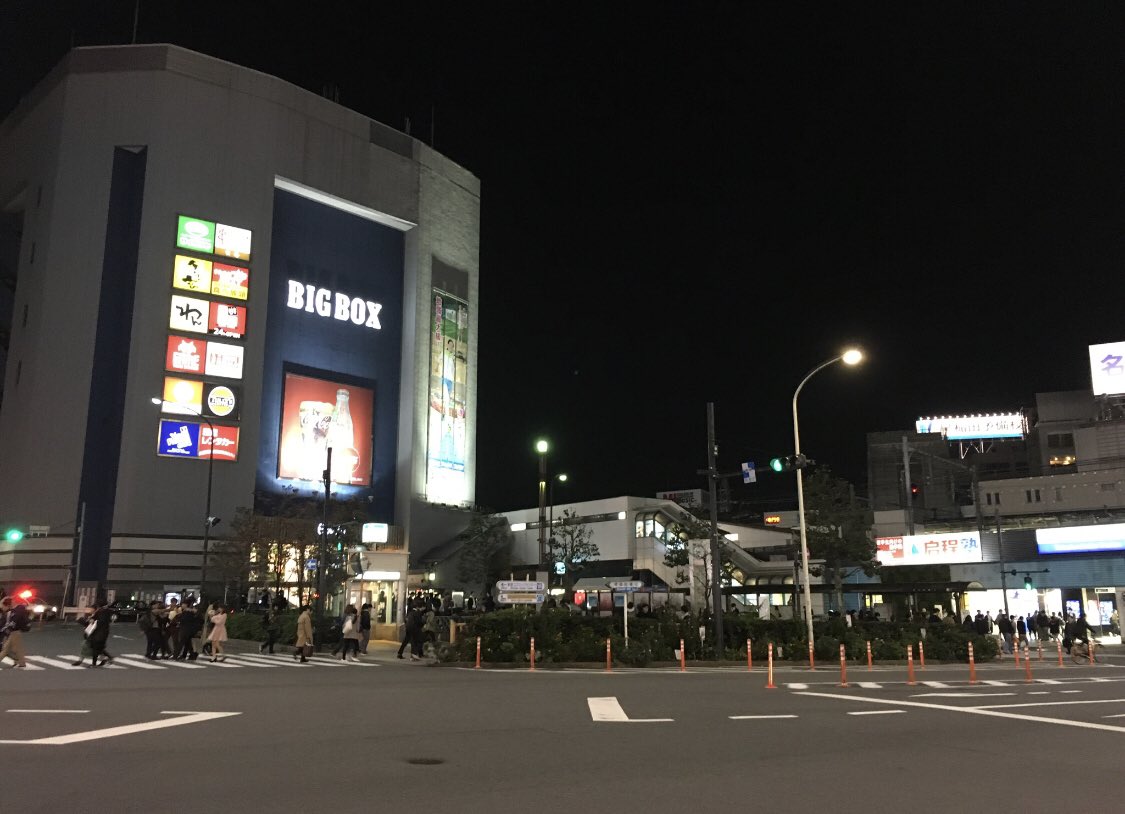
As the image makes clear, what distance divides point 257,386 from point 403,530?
16.0 m

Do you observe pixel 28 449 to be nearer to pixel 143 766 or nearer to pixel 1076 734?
pixel 143 766

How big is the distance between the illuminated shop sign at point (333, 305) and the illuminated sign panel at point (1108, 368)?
55.7m

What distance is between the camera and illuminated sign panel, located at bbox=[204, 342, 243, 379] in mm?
59719

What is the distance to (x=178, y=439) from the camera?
188ft

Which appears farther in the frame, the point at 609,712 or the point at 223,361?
the point at 223,361

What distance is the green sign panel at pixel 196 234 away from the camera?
60281 millimetres

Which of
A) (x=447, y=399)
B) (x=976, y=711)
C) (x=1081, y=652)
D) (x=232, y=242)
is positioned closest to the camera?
(x=976, y=711)

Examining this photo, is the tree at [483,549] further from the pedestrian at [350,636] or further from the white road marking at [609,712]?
the white road marking at [609,712]

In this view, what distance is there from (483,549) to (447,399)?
46.2 ft

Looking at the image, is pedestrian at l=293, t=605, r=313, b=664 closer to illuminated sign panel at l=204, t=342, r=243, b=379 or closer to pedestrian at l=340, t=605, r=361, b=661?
pedestrian at l=340, t=605, r=361, b=661

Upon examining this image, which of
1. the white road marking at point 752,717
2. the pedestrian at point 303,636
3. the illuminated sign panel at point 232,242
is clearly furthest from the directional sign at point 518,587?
the illuminated sign panel at point 232,242

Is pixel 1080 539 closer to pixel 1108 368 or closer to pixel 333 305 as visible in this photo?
pixel 1108 368

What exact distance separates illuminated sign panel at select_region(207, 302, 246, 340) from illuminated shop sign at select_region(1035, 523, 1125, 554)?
5386 cm

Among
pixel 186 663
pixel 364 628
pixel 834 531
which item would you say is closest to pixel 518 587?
pixel 364 628
